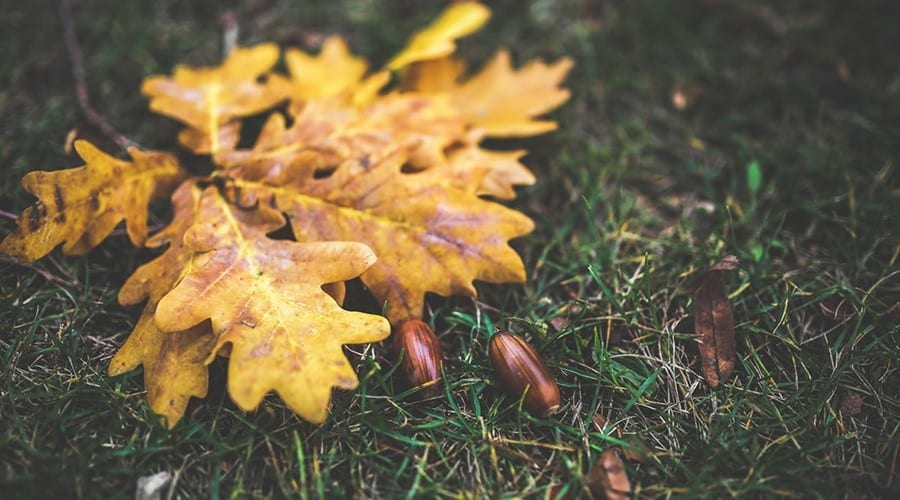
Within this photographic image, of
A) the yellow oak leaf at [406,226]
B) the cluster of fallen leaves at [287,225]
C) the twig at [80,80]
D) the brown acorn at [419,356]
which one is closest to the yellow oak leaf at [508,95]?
the cluster of fallen leaves at [287,225]

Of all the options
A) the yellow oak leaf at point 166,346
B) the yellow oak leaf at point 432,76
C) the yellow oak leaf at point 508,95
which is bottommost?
the yellow oak leaf at point 166,346

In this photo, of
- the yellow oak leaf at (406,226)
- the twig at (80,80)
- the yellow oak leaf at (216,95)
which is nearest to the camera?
the yellow oak leaf at (406,226)

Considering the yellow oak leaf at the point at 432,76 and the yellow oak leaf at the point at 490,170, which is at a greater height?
the yellow oak leaf at the point at 432,76

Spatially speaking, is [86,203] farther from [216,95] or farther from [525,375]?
[525,375]

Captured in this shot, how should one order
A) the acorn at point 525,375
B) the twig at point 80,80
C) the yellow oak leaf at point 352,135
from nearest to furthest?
the acorn at point 525,375, the yellow oak leaf at point 352,135, the twig at point 80,80

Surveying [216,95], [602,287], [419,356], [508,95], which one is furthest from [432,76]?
[419,356]

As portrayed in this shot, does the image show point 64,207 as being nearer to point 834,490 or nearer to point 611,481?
point 611,481

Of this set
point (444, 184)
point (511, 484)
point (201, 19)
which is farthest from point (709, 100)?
point (201, 19)

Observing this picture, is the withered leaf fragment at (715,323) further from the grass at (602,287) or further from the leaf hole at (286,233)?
the leaf hole at (286,233)

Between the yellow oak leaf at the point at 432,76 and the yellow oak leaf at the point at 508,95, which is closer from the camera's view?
the yellow oak leaf at the point at 508,95
